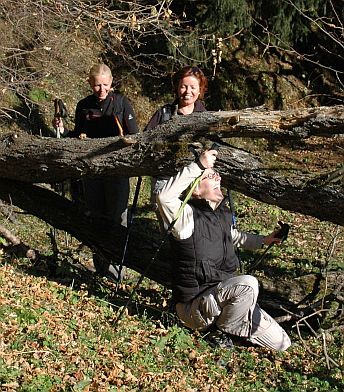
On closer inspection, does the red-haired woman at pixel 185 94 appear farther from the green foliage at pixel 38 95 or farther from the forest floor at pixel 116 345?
the green foliage at pixel 38 95

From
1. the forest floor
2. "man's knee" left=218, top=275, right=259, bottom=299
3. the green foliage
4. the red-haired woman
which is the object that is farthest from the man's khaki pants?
the green foliage

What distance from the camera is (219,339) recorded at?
18.1ft

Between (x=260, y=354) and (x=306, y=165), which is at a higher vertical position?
(x=306, y=165)

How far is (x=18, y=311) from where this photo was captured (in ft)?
16.3

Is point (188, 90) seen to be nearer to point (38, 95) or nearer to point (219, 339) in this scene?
point (219, 339)

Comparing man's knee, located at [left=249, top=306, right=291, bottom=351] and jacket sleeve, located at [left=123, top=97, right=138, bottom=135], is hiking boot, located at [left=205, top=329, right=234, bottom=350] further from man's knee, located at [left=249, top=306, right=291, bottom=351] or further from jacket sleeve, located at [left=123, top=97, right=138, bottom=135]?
jacket sleeve, located at [left=123, top=97, right=138, bottom=135]

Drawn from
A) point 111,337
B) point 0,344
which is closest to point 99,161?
point 111,337

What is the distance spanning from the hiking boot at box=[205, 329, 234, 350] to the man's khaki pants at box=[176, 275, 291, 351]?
0.10m

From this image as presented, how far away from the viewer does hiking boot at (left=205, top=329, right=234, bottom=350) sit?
5.47 m

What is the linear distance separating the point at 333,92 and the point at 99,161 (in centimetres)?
931

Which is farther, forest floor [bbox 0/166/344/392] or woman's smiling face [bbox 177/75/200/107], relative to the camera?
woman's smiling face [bbox 177/75/200/107]

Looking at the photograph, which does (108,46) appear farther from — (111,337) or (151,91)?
(111,337)

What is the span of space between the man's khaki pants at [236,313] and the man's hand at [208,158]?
98cm

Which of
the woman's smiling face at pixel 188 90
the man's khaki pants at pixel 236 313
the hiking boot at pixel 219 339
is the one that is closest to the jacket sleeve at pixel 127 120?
the woman's smiling face at pixel 188 90
